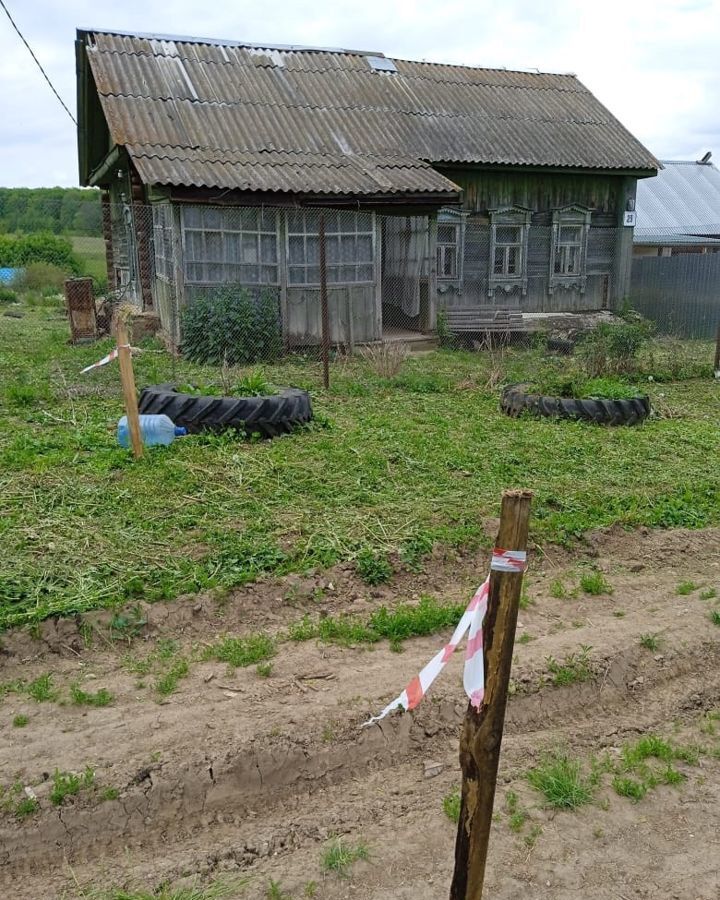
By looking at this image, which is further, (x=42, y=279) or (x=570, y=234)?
(x=42, y=279)

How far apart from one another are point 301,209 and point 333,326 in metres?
1.95

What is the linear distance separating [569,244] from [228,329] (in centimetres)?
891

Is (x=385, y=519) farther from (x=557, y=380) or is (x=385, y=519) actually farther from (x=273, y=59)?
(x=273, y=59)

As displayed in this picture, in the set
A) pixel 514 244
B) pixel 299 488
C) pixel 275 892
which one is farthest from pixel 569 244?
pixel 275 892

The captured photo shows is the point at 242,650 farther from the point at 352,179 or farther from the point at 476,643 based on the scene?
the point at 352,179

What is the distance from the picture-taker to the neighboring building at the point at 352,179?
1277 cm

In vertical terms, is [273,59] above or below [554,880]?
above

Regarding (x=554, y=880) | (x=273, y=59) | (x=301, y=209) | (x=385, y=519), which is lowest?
(x=554, y=880)

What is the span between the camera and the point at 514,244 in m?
17.0

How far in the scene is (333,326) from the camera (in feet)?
43.8

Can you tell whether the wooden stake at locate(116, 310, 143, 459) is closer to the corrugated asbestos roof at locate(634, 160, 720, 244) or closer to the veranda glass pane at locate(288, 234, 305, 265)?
the veranda glass pane at locate(288, 234, 305, 265)

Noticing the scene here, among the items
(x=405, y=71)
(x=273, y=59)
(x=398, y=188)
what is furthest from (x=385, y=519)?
(x=405, y=71)

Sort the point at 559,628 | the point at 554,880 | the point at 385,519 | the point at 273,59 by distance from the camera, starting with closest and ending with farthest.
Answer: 1. the point at 554,880
2. the point at 559,628
3. the point at 385,519
4. the point at 273,59

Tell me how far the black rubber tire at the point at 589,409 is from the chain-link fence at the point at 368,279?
2637 mm
